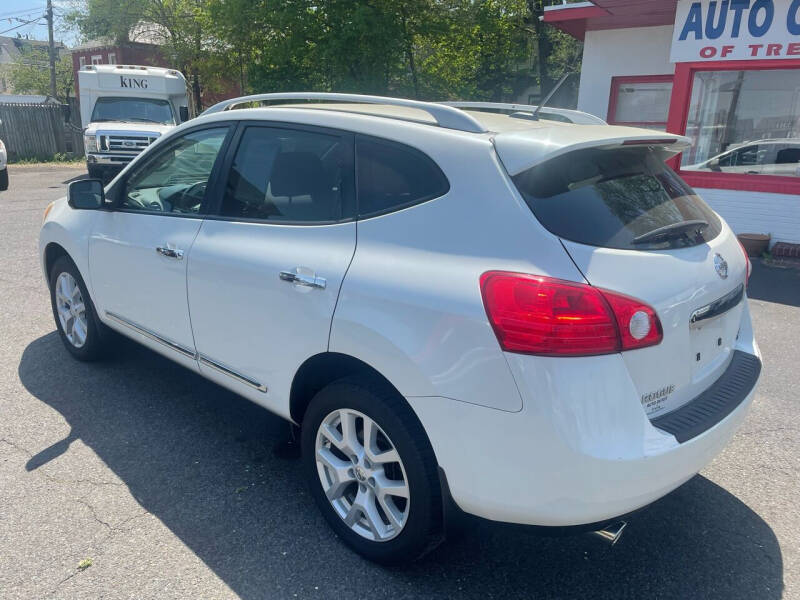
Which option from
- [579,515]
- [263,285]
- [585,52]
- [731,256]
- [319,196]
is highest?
[585,52]

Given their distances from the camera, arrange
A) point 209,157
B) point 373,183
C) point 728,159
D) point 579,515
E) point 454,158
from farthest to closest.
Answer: point 728,159 < point 209,157 < point 373,183 < point 454,158 < point 579,515

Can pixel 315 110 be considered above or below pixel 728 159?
above

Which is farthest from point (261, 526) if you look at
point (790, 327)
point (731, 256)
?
point (790, 327)

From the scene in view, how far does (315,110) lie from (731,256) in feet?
6.43

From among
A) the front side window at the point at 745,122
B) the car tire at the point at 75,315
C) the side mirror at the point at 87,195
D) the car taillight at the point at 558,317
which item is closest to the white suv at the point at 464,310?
the car taillight at the point at 558,317

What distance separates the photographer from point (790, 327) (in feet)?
19.3

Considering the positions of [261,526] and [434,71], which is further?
[434,71]

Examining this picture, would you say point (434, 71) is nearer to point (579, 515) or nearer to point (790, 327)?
point (790, 327)

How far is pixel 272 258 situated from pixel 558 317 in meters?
1.36

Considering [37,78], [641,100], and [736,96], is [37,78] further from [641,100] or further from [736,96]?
[736,96]

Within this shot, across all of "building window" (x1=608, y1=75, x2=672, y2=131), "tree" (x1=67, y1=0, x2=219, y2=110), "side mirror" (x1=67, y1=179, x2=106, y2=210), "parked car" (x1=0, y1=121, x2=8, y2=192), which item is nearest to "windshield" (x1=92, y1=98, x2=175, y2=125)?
"parked car" (x1=0, y1=121, x2=8, y2=192)

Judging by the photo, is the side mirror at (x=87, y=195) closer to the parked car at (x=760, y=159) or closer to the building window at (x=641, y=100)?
the parked car at (x=760, y=159)

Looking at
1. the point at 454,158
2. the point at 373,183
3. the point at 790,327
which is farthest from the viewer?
the point at 790,327

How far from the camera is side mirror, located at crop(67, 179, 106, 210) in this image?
3932mm
